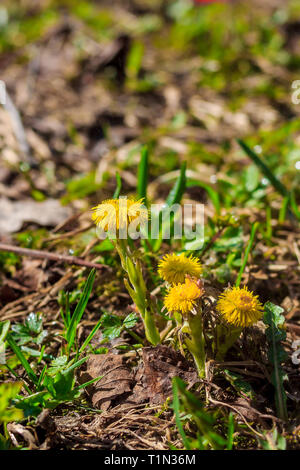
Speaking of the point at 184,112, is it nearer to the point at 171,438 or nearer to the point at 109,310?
the point at 109,310

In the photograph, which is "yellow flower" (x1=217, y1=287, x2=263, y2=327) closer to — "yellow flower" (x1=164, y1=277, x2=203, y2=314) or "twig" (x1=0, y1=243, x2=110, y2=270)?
"yellow flower" (x1=164, y1=277, x2=203, y2=314)

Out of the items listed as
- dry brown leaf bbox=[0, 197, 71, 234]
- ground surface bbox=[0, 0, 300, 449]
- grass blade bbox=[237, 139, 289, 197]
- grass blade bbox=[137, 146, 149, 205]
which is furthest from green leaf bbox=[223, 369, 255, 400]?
dry brown leaf bbox=[0, 197, 71, 234]

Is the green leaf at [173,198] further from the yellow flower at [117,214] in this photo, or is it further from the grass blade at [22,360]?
the grass blade at [22,360]

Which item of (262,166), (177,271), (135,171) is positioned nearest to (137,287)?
(177,271)

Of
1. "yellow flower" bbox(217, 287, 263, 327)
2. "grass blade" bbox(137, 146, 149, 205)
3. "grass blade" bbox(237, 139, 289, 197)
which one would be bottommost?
"yellow flower" bbox(217, 287, 263, 327)

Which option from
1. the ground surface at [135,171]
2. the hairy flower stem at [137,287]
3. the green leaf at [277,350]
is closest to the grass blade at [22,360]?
the ground surface at [135,171]

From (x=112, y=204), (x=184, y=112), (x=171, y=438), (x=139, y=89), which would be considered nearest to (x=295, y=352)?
(x=171, y=438)

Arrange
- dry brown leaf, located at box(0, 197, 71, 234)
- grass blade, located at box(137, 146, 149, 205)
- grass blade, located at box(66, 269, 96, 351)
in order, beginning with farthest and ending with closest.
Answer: dry brown leaf, located at box(0, 197, 71, 234) → grass blade, located at box(137, 146, 149, 205) → grass blade, located at box(66, 269, 96, 351)
